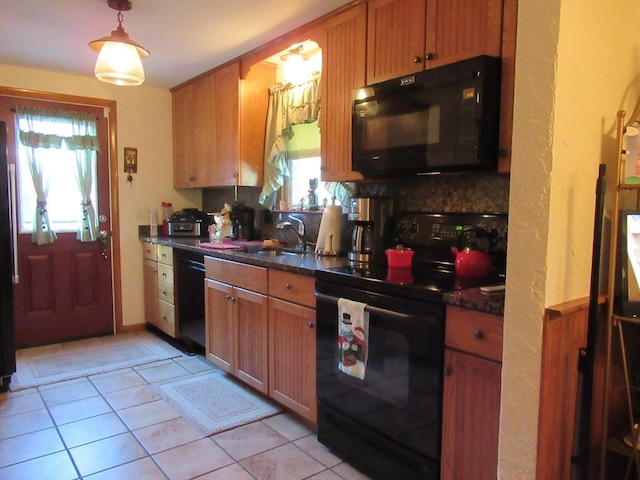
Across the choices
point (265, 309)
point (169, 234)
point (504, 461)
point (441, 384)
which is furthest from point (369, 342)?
point (169, 234)

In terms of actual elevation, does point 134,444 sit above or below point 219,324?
below

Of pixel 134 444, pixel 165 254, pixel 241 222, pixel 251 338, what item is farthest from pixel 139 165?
pixel 134 444

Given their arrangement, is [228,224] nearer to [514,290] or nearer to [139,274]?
[139,274]

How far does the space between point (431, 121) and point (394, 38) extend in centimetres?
52

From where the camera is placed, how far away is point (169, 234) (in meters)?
4.16

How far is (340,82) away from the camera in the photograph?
8.05ft

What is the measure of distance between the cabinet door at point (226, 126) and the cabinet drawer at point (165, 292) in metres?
0.93

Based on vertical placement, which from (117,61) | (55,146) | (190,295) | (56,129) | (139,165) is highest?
(117,61)

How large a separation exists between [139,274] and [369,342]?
306cm

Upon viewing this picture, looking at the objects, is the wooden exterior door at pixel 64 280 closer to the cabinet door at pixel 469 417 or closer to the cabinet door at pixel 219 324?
the cabinet door at pixel 219 324

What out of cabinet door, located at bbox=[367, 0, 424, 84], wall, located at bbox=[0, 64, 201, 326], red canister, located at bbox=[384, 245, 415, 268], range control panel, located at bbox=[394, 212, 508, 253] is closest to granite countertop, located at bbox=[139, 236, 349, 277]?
red canister, located at bbox=[384, 245, 415, 268]

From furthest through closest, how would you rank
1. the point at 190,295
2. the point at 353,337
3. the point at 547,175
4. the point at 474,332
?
the point at 190,295
the point at 353,337
the point at 474,332
the point at 547,175

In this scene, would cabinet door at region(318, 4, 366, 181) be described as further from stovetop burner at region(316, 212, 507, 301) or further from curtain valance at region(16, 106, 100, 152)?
curtain valance at region(16, 106, 100, 152)

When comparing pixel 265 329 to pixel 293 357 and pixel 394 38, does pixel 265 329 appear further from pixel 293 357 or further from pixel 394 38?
pixel 394 38
